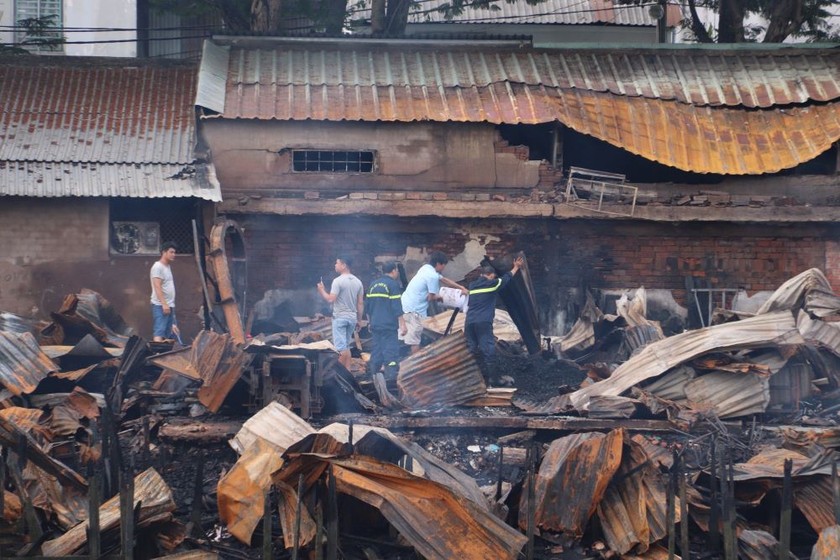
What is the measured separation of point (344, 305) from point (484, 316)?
1698 mm

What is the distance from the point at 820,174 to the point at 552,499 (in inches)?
409

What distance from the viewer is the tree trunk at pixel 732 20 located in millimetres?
19234

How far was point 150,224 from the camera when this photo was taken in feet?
51.8

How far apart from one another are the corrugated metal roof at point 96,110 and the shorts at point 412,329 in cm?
476

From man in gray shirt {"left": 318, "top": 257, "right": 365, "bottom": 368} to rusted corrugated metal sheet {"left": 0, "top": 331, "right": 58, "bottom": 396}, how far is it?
10.6ft

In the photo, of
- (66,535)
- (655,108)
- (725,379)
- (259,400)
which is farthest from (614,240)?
(66,535)

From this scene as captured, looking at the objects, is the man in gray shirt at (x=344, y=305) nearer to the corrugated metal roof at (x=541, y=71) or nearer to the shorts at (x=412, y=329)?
the shorts at (x=412, y=329)

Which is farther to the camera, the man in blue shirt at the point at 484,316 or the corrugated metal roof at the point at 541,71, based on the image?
the corrugated metal roof at the point at 541,71

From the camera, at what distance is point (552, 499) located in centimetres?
854

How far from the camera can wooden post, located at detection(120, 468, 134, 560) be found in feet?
23.4

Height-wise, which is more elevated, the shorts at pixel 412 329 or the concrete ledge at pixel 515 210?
the concrete ledge at pixel 515 210

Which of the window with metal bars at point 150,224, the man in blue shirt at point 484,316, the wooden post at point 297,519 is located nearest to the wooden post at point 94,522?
the wooden post at point 297,519

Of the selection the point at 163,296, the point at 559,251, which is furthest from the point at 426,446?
the point at 559,251

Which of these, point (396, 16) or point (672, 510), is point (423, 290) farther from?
point (396, 16)
